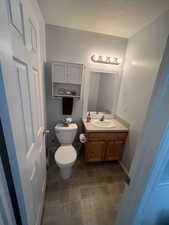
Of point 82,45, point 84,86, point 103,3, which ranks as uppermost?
point 103,3

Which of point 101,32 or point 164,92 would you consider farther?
point 101,32

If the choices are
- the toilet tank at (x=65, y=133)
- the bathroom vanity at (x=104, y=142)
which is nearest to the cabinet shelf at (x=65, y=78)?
the toilet tank at (x=65, y=133)

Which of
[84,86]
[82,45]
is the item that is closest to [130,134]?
[84,86]

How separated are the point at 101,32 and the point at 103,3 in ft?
2.31

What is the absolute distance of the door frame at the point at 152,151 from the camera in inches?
22.2

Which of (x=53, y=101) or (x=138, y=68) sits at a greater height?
(x=138, y=68)

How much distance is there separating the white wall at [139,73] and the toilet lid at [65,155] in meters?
1.03

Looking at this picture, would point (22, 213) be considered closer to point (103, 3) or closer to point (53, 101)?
point (53, 101)

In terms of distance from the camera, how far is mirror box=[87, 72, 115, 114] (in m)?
2.12

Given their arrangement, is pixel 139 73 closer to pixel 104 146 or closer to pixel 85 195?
pixel 104 146

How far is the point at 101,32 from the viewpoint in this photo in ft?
6.12

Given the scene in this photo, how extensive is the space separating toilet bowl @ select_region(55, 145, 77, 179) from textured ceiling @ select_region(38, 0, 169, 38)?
6.68 ft

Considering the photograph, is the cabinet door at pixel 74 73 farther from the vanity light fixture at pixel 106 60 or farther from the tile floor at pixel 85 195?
the tile floor at pixel 85 195

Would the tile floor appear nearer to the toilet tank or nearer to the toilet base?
the toilet base
